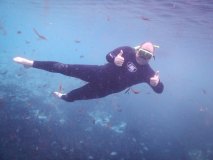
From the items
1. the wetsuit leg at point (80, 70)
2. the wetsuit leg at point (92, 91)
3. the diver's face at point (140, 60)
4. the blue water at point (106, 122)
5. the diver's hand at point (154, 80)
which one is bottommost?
the blue water at point (106, 122)

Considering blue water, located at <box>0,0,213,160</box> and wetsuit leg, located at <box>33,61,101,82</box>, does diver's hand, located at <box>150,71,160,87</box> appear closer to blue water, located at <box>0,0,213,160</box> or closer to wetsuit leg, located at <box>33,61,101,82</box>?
wetsuit leg, located at <box>33,61,101,82</box>

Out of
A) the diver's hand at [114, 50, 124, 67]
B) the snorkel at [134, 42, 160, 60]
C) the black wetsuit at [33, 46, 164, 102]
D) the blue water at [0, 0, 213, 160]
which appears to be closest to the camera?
the diver's hand at [114, 50, 124, 67]

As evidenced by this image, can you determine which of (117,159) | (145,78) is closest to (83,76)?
(145,78)

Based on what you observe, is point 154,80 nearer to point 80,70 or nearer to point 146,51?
point 146,51

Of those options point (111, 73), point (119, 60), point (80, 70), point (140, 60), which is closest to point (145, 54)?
point (140, 60)

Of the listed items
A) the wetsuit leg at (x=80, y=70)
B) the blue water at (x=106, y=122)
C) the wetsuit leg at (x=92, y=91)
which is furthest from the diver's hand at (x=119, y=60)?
the blue water at (x=106, y=122)

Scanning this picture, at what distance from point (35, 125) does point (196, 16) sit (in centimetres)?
1769

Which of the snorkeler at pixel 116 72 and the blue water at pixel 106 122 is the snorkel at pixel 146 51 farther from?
the blue water at pixel 106 122

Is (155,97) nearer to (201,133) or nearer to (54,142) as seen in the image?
(201,133)

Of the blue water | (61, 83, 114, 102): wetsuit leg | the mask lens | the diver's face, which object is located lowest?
the blue water

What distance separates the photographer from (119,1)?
22844 mm

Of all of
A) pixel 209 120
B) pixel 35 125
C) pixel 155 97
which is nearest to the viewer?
pixel 35 125

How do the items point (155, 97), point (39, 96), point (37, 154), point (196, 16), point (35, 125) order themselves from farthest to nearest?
1. point (155, 97)
2. point (196, 16)
3. point (39, 96)
4. point (35, 125)
5. point (37, 154)

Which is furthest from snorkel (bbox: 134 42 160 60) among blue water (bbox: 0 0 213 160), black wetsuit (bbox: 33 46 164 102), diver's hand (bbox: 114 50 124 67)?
blue water (bbox: 0 0 213 160)
